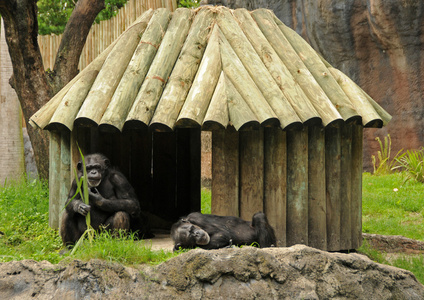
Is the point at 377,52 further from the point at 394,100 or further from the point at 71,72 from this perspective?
the point at 71,72

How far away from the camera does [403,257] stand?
7836 millimetres

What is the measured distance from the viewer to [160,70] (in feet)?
21.5

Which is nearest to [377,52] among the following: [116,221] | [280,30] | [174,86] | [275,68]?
[280,30]

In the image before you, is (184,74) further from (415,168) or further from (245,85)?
(415,168)

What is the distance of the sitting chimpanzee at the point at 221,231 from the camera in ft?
18.5

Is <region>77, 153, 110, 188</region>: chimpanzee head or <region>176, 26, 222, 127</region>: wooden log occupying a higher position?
<region>176, 26, 222, 127</region>: wooden log

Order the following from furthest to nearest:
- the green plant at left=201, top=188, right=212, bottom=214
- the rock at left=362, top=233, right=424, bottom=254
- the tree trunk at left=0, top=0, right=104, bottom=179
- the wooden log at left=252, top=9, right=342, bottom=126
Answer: the green plant at left=201, top=188, right=212, bottom=214
the tree trunk at left=0, top=0, right=104, bottom=179
the rock at left=362, top=233, right=424, bottom=254
the wooden log at left=252, top=9, right=342, bottom=126

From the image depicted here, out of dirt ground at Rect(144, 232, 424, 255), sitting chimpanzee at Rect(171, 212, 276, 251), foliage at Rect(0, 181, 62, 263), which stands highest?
sitting chimpanzee at Rect(171, 212, 276, 251)

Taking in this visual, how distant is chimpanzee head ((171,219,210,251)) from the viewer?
5582 mm

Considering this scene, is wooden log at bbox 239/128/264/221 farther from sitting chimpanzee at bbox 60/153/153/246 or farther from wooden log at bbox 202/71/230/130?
sitting chimpanzee at bbox 60/153/153/246

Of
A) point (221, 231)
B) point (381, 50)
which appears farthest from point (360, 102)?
point (381, 50)

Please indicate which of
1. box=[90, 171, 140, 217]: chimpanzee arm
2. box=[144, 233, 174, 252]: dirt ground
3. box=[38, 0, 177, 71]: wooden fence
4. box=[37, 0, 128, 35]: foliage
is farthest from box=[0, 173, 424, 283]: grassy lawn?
box=[37, 0, 128, 35]: foliage

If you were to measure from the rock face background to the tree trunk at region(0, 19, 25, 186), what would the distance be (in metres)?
7.35

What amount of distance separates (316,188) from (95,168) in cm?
248
